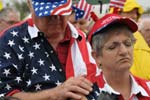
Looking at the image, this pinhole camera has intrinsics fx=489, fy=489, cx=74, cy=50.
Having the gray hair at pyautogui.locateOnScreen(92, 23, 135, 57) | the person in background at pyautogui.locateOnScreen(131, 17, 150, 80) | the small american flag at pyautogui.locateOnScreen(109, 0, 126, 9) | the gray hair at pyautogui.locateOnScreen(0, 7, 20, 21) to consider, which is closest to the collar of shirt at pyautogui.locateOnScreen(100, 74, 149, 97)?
the gray hair at pyautogui.locateOnScreen(92, 23, 135, 57)

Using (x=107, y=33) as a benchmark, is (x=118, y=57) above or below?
below

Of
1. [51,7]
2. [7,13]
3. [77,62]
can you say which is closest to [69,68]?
[77,62]

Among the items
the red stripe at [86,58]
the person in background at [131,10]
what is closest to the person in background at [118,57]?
the red stripe at [86,58]

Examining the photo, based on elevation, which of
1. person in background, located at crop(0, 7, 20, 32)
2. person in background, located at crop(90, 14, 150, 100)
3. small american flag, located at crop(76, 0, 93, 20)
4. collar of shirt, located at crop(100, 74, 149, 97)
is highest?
person in background, located at crop(0, 7, 20, 32)

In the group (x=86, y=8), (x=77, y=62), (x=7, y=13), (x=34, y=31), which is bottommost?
(x=77, y=62)

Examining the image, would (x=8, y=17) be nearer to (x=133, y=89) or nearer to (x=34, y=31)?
(x=34, y=31)

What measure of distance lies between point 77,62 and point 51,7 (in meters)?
0.39

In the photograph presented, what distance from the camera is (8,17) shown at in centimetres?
555

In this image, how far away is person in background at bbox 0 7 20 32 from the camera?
5.43m

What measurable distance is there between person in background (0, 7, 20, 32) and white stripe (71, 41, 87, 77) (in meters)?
2.33

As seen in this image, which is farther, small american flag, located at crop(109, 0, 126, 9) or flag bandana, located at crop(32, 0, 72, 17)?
small american flag, located at crop(109, 0, 126, 9)

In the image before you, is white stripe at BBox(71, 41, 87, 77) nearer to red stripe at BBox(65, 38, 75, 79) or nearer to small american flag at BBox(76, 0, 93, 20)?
red stripe at BBox(65, 38, 75, 79)

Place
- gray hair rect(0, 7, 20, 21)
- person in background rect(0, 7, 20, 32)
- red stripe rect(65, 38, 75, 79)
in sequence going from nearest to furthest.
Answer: red stripe rect(65, 38, 75, 79), person in background rect(0, 7, 20, 32), gray hair rect(0, 7, 20, 21)

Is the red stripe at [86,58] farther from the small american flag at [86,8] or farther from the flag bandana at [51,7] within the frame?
the small american flag at [86,8]
